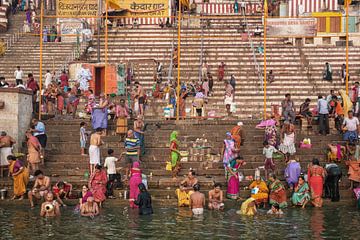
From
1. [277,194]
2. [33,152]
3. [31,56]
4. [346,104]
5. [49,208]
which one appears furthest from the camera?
[31,56]

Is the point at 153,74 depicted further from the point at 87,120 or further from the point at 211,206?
the point at 211,206

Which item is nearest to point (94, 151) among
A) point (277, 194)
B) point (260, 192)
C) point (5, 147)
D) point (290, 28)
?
point (5, 147)

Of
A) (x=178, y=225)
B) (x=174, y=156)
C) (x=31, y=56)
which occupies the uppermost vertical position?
(x=31, y=56)

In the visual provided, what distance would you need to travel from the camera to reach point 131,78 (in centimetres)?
3259

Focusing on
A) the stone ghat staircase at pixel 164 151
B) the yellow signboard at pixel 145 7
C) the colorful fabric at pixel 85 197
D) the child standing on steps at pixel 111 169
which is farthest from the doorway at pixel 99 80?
the yellow signboard at pixel 145 7

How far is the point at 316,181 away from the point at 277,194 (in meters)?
1.06

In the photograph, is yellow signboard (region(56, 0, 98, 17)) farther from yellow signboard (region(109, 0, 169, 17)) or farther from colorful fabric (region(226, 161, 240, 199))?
colorful fabric (region(226, 161, 240, 199))

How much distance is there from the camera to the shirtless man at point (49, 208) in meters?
20.2

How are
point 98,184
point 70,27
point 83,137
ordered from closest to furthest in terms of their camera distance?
point 98,184, point 83,137, point 70,27

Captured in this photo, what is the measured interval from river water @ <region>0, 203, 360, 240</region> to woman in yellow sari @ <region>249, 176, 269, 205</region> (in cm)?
54

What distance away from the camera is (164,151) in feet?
80.2

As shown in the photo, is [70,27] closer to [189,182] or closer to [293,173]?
[189,182]

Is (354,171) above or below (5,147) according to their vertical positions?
below

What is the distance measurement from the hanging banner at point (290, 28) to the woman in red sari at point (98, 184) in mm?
7722
